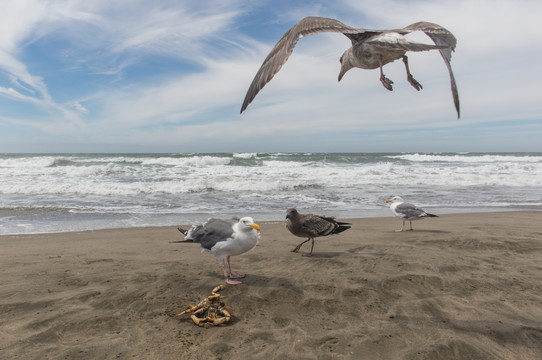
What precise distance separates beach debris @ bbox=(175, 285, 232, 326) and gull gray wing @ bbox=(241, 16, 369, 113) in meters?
1.91

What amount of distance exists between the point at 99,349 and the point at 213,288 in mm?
1277

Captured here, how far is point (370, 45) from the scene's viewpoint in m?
2.35

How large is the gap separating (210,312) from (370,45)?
8.01 ft

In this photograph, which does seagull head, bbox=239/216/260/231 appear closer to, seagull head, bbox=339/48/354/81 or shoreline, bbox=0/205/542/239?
seagull head, bbox=339/48/354/81

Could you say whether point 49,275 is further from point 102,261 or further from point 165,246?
point 165,246

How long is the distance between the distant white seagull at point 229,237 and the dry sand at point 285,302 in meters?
0.33

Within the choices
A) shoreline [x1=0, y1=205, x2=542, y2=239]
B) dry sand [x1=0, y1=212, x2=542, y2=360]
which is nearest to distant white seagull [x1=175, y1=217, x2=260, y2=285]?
dry sand [x1=0, y1=212, x2=542, y2=360]

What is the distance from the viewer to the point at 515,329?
2.87m

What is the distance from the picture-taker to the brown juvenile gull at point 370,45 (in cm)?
213

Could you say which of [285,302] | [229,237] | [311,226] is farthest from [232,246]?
[311,226]

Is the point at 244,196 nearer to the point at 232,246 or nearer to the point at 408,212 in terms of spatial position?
the point at 408,212

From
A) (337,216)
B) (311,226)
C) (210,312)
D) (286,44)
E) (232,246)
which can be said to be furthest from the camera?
(337,216)

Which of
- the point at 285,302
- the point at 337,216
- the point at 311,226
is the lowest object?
the point at 337,216

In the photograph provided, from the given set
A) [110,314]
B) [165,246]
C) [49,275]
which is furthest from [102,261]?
[110,314]
